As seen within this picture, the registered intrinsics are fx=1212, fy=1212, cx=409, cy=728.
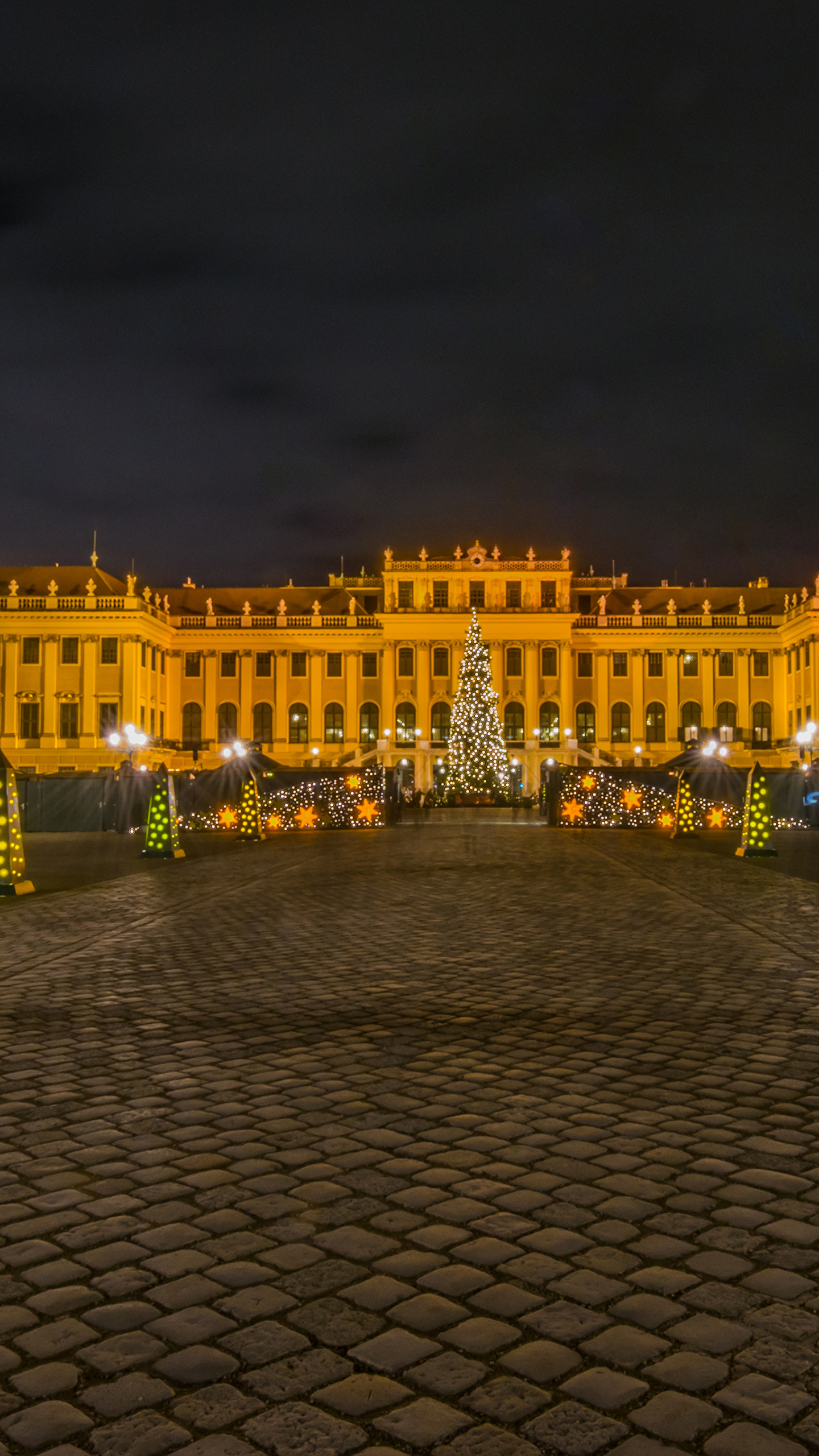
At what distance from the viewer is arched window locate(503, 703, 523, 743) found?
7238cm

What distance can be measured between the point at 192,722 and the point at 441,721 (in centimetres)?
1581

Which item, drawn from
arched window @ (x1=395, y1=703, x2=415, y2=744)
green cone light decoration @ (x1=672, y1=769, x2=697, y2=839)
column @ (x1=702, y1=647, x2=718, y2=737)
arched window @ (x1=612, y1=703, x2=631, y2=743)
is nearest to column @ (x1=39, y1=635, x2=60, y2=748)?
arched window @ (x1=395, y1=703, x2=415, y2=744)

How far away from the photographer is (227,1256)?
3385 mm

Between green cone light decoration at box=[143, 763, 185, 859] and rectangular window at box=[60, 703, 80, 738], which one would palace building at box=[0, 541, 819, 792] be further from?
green cone light decoration at box=[143, 763, 185, 859]

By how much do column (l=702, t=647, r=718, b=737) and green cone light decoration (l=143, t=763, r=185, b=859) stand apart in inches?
2277

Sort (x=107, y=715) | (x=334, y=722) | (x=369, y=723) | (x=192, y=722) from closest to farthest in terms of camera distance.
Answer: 1. (x=107, y=715)
2. (x=369, y=723)
3. (x=334, y=722)
4. (x=192, y=722)

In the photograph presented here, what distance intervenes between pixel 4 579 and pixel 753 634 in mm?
45060

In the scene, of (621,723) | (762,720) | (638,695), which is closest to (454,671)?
(621,723)

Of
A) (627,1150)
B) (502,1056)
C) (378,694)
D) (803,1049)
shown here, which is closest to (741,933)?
(803,1049)

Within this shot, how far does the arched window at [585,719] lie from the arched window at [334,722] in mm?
14650

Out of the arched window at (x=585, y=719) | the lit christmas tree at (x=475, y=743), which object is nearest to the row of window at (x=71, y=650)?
the lit christmas tree at (x=475, y=743)

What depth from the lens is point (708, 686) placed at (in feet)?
244

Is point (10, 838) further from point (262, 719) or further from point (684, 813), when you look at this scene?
point (262, 719)

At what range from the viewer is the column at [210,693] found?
2953 inches
